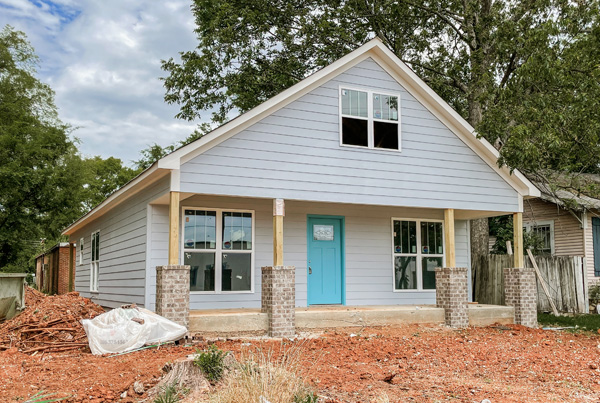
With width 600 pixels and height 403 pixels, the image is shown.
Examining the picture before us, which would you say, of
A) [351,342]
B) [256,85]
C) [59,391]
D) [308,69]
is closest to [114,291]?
[351,342]

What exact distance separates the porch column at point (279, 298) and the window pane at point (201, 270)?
165cm

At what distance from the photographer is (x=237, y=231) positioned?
40.8ft

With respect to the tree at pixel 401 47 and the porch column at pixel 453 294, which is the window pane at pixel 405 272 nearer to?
the porch column at pixel 453 294

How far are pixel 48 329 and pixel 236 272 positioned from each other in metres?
3.90

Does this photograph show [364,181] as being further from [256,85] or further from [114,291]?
[256,85]

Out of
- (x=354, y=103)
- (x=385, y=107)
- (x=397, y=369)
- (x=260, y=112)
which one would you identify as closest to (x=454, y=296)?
(x=385, y=107)

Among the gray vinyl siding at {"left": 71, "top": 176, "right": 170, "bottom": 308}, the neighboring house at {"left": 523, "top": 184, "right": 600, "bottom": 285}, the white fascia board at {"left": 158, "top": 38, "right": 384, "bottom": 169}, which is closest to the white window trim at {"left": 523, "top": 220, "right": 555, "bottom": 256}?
the neighboring house at {"left": 523, "top": 184, "right": 600, "bottom": 285}

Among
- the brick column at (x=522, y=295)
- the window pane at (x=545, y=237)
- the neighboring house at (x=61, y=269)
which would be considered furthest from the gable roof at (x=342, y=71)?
the neighboring house at (x=61, y=269)

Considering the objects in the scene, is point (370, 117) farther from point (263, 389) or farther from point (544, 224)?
point (544, 224)

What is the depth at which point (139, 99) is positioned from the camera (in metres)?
27.3

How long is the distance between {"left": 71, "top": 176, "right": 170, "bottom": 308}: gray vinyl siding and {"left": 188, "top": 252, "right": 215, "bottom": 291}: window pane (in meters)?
0.96

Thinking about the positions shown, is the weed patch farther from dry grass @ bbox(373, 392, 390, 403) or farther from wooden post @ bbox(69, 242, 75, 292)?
wooden post @ bbox(69, 242, 75, 292)

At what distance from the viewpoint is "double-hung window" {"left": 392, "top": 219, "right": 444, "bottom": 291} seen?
47.4 ft

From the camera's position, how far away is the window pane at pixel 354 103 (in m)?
12.2
